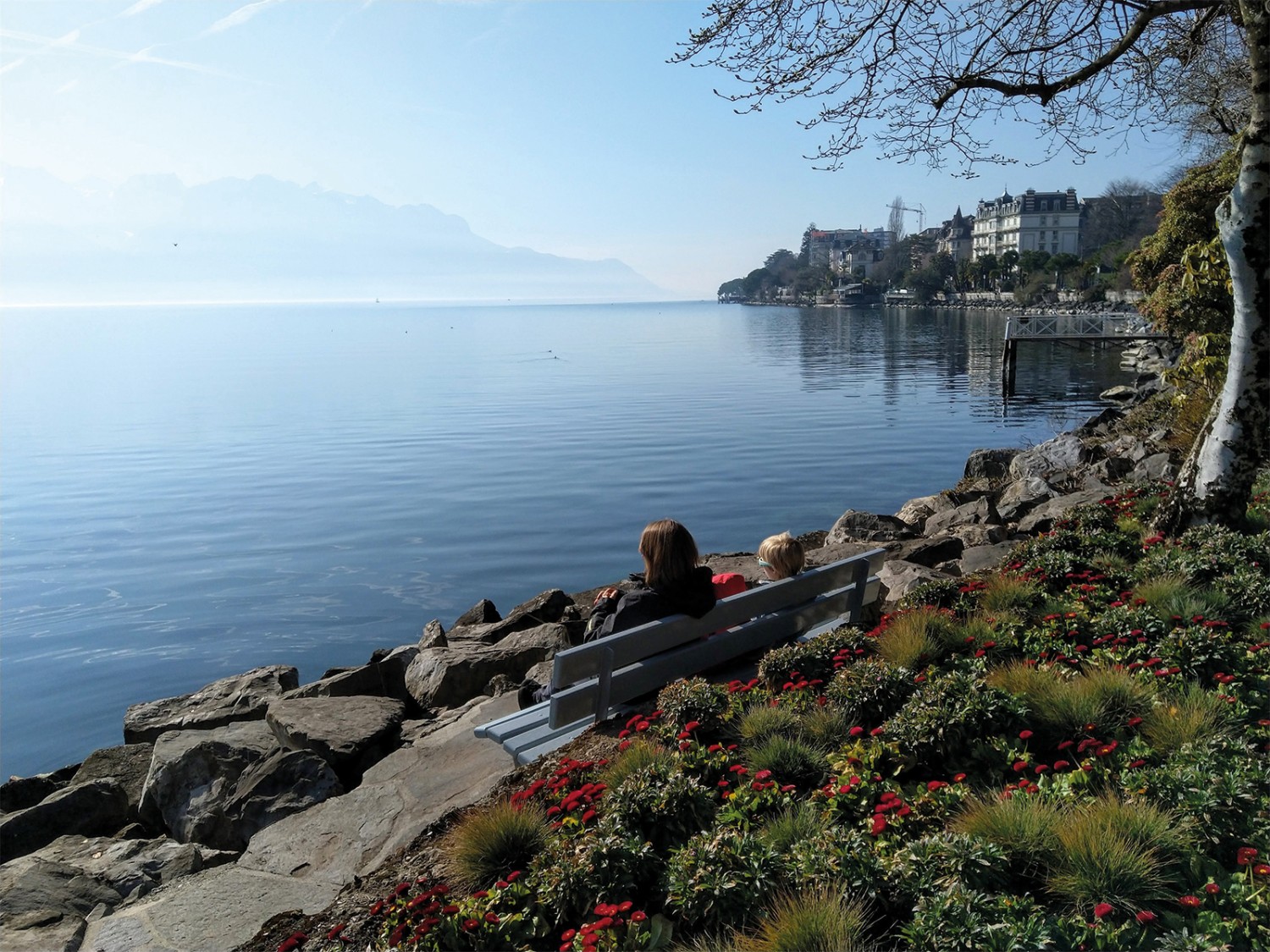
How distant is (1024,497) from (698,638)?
36.2ft

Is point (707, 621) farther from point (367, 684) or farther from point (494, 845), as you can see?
point (367, 684)

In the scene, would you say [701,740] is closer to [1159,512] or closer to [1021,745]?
[1021,745]

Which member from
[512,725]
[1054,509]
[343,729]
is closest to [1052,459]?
[1054,509]

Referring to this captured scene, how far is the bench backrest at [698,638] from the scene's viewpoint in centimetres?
545

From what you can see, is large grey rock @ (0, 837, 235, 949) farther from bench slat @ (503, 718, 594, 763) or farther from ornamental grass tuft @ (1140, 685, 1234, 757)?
ornamental grass tuft @ (1140, 685, 1234, 757)

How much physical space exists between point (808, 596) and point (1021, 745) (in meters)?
2.42

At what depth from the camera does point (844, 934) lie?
330 centimetres

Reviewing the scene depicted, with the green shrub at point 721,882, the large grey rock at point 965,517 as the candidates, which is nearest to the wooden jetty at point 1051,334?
the large grey rock at point 965,517

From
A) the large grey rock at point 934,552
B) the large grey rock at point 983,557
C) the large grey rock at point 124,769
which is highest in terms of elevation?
the large grey rock at point 983,557

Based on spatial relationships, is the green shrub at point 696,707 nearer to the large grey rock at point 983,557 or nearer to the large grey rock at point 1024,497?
the large grey rock at point 983,557

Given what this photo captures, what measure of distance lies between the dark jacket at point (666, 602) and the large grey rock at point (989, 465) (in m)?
16.8

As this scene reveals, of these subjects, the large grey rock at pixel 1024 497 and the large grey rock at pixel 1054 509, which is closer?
the large grey rock at pixel 1054 509

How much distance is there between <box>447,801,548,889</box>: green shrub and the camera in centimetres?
428

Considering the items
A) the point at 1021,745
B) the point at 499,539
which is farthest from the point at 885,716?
the point at 499,539
